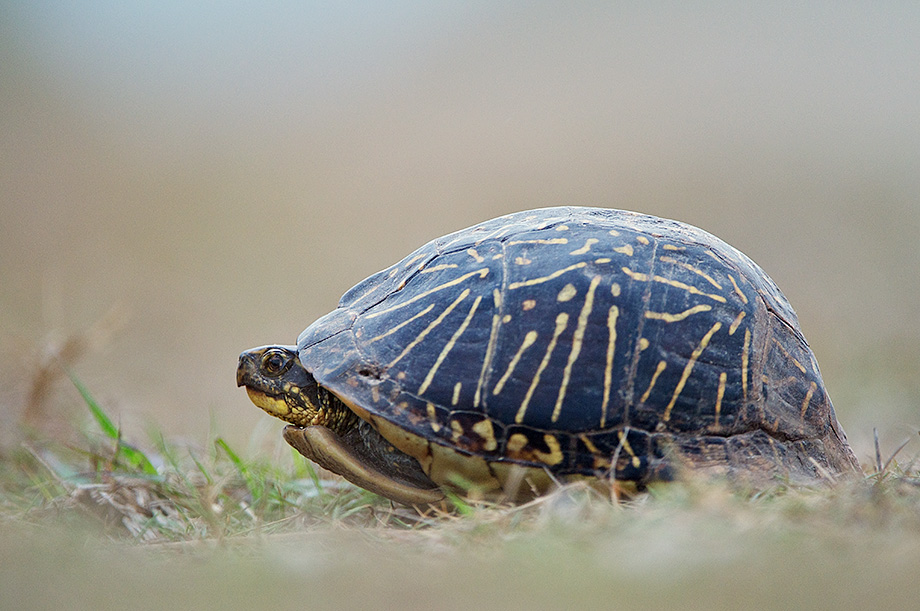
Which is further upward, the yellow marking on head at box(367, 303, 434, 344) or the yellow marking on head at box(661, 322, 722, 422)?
the yellow marking on head at box(367, 303, 434, 344)

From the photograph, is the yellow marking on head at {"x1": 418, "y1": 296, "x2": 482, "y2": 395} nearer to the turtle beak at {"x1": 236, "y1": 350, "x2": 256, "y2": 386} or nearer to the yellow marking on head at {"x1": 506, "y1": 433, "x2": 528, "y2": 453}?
the yellow marking on head at {"x1": 506, "y1": 433, "x2": 528, "y2": 453}

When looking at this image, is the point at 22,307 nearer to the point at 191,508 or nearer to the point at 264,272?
the point at 264,272

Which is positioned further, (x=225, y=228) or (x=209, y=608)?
(x=225, y=228)

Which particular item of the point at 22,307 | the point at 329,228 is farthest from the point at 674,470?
the point at 329,228

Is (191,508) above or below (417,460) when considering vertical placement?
below

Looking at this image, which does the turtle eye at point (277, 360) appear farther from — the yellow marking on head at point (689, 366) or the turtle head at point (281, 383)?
the yellow marking on head at point (689, 366)

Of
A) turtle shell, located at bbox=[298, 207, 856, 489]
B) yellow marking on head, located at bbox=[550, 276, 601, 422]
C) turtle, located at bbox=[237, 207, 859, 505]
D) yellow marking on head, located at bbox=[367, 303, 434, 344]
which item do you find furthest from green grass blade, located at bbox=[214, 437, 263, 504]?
yellow marking on head, located at bbox=[550, 276, 601, 422]

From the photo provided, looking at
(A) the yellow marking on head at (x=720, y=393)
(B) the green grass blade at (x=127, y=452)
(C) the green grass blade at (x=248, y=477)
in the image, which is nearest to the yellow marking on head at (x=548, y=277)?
(A) the yellow marking on head at (x=720, y=393)

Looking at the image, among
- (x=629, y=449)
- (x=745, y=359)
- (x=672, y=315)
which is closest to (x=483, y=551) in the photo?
(x=629, y=449)
